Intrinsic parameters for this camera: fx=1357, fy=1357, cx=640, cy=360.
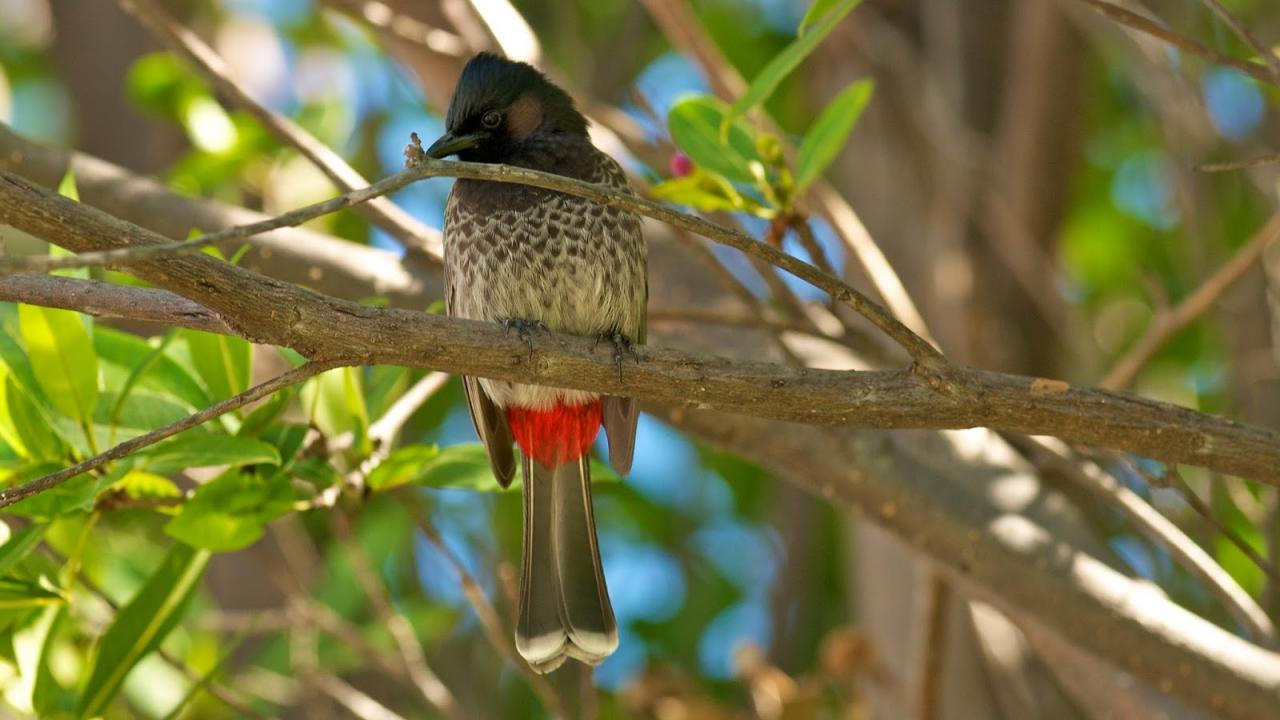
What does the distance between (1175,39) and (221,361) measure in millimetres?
1726

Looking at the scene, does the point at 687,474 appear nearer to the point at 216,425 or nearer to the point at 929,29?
the point at 929,29

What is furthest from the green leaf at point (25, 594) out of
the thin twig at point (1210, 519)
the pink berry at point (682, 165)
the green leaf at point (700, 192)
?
the thin twig at point (1210, 519)

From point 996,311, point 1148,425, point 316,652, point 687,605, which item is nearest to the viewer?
point 1148,425

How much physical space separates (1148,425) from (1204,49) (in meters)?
0.61

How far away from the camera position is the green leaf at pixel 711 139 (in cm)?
262

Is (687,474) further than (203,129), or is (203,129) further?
(687,474)

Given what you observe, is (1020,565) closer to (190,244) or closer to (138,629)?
(138,629)

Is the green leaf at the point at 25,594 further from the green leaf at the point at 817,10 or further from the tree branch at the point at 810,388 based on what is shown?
the green leaf at the point at 817,10

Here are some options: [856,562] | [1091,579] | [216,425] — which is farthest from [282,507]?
[856,562]

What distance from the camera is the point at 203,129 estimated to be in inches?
145

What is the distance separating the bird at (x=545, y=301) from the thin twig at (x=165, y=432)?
0.95 meters

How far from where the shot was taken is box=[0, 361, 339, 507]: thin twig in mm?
1806

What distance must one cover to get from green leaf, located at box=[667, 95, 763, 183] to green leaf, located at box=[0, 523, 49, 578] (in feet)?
4.38

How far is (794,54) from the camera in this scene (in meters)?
2.23
